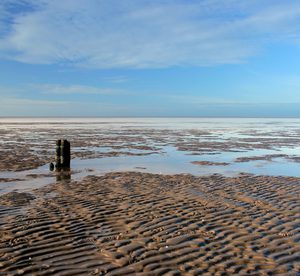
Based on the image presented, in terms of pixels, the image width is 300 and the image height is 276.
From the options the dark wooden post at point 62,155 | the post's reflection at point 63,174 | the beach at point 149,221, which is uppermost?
the dark wooden post at point 62,155

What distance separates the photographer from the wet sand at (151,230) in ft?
21.9

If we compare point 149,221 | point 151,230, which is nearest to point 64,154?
point 149,221

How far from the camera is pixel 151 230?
8.72 meters

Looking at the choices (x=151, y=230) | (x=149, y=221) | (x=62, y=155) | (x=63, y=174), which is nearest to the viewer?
(x=151, y=230)

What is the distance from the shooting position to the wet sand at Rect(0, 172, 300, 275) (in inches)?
263

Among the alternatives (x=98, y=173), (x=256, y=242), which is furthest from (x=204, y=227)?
(x=98, y=173)

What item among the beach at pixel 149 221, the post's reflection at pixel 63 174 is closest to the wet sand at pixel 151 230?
the beach at pixel 149 221

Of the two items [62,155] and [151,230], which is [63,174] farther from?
[151,230]

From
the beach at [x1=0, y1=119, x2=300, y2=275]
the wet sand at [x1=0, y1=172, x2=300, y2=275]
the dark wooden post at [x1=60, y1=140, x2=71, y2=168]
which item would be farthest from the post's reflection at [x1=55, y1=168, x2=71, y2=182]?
the wet sand at [x1=0, y1=172, x2=300, y2=275]

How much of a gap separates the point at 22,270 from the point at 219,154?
70.6 feet

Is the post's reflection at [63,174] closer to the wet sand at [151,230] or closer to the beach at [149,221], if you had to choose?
the beach at [149,221]

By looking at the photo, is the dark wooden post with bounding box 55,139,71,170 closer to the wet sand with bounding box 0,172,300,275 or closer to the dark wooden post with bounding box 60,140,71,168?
the dark wooden post with bounding box 60,140,71,168

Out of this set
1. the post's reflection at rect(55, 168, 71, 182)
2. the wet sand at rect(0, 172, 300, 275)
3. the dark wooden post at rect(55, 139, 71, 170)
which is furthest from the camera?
the dark wooden post at rect(55, 139, 71, 170)

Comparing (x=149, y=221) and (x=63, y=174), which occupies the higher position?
(x=149, y=221)
